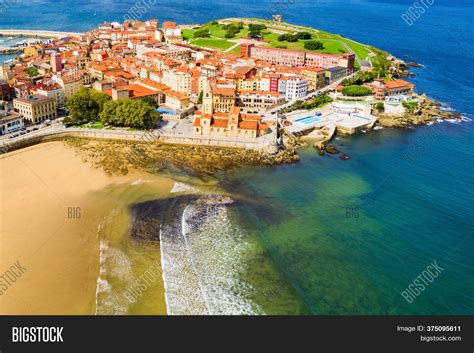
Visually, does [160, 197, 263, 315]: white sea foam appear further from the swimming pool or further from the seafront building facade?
the seafront building facade

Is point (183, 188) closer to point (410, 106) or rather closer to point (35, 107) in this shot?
point (35, 107)

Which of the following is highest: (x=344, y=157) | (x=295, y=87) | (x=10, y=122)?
(x=295, y=87)

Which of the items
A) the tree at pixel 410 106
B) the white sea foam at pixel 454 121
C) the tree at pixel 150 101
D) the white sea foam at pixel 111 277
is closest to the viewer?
the white sea foam at pixel 111 277

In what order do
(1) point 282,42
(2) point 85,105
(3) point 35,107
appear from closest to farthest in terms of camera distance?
1. (3) point 35,107
2. (2) point 85,105
3. (1) point 282,42

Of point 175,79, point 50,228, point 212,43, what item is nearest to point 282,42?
point 212,43

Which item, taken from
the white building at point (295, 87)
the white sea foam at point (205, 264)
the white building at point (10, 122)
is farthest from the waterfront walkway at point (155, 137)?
the white building at point (295, 87)

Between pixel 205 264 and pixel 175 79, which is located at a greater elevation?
pixel 175 79

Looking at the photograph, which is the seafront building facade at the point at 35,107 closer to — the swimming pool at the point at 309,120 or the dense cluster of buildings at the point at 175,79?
the dense cluster of buildings at the point at 175,79
